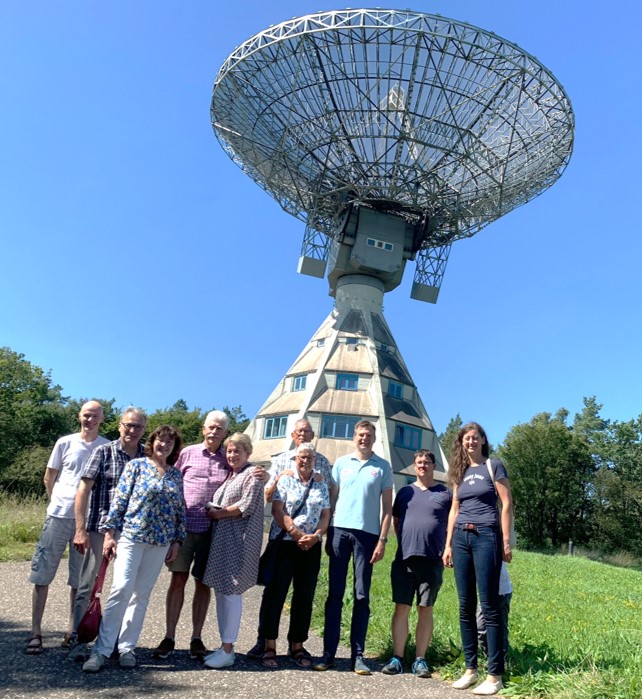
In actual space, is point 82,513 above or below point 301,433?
below

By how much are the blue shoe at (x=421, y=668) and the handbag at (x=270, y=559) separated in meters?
1.73

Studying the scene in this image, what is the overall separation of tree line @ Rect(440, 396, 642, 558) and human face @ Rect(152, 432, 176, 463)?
49562mm

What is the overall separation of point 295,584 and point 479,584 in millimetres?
1983

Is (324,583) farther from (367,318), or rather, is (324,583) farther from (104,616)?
(367,318)

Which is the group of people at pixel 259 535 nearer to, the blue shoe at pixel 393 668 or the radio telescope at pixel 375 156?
the blue shoe at pixel 393 668

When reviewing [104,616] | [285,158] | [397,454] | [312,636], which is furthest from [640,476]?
[104,616]

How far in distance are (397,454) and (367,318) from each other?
8429 millimetres

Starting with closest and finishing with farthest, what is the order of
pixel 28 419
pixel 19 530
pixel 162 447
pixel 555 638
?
1. pixel 162 447
2. pixel 555 638
3. pixel 19 530
4. pixel 28 419

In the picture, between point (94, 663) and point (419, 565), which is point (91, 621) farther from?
point (419, 565)

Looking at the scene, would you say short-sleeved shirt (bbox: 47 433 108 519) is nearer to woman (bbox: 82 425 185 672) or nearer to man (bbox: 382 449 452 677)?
woman (bbox: 82 425 185 672)

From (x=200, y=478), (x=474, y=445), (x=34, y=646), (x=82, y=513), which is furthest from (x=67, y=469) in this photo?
(x=474, y=445)

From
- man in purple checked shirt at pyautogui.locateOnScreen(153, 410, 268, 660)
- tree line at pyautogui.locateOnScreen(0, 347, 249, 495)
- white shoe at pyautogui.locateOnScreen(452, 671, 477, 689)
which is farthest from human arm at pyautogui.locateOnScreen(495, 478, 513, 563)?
tree line at pyautogui.locateOnScreen(0, 347, 249, 495)

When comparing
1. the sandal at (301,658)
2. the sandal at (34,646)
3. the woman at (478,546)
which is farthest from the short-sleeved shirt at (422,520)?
the sandal at (34,646)

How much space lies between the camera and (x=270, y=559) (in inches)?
253
